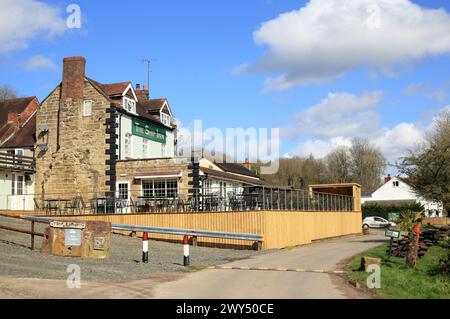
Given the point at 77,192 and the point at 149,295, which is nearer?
the point at 149,295

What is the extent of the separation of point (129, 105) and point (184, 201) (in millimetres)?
11324

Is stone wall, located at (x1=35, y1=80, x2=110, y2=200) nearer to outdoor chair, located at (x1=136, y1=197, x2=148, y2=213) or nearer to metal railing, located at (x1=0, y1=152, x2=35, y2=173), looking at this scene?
metal railing, located at (x1=0, y1=152, x2=35, y2=173)

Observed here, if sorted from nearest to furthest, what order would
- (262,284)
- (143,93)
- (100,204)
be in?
(262,284) < (100,204) < (143,93)

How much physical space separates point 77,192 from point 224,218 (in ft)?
38.5

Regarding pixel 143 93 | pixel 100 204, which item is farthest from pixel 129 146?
pixel 143 93

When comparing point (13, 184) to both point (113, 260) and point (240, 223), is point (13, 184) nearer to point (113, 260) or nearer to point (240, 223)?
point (240, 223)

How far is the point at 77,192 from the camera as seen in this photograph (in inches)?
1303

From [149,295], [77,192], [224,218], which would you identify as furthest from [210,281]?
[77,192]

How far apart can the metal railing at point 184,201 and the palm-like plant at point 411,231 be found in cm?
817

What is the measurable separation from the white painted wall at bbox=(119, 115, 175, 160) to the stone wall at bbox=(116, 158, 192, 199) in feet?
4.71

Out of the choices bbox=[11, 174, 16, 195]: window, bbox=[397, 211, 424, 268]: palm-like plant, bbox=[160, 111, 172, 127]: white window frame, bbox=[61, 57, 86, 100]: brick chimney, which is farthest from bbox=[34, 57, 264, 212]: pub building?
bbox=[397, 211, 424, 268]: palm-like plant

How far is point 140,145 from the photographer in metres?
37.1

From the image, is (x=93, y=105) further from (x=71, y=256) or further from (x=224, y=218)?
(x=71, y=256)

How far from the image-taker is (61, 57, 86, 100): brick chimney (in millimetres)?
34344
